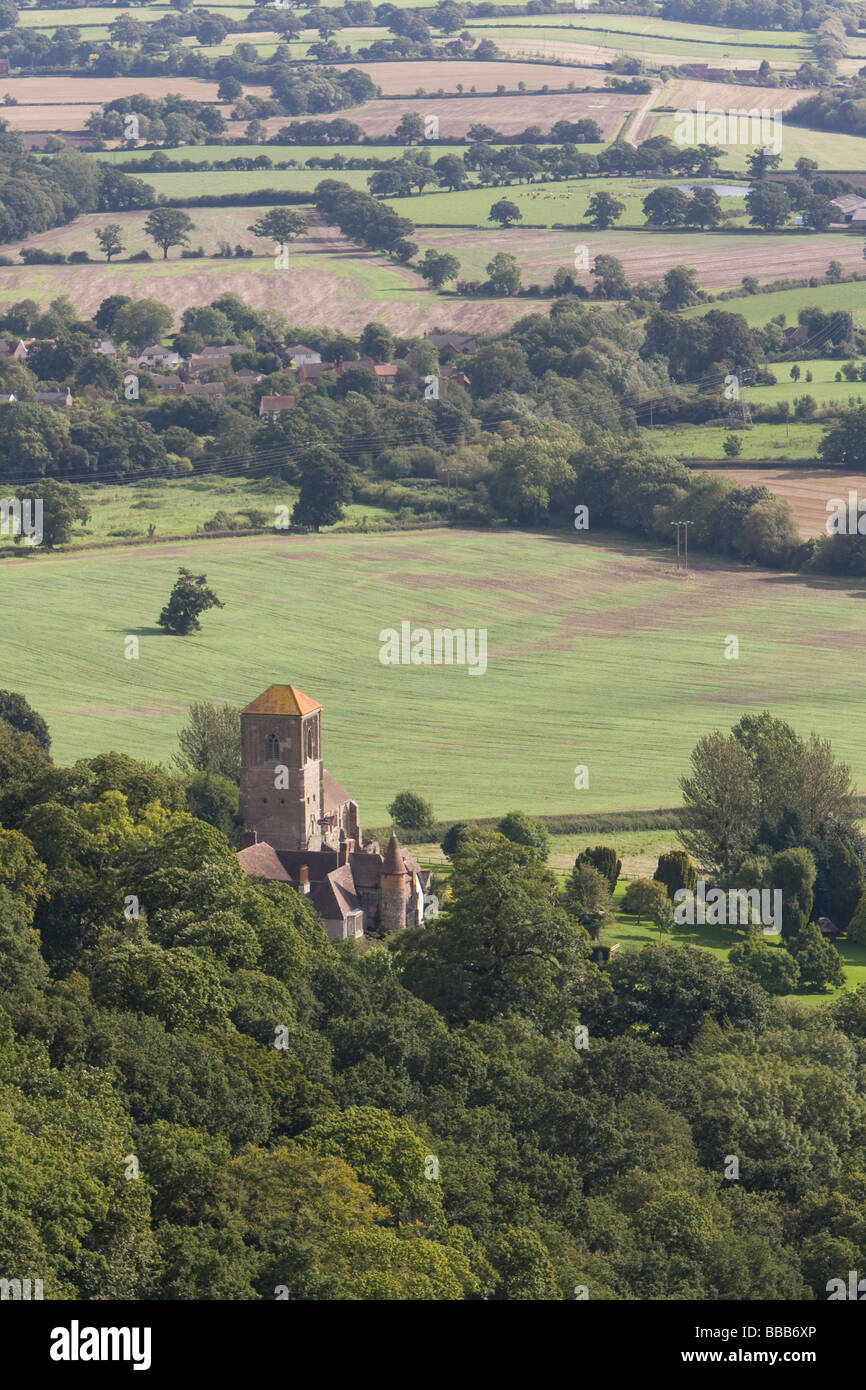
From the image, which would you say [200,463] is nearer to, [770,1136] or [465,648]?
[465,648]

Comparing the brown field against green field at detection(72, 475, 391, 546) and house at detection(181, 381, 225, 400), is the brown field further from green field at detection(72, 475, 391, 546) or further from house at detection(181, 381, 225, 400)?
house at detection(181, 381, 225, 400)

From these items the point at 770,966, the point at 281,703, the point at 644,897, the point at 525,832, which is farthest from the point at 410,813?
the point at 770,966

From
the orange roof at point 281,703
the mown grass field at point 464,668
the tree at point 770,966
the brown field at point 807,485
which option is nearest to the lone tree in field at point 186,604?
the mown grass field at point 464,668

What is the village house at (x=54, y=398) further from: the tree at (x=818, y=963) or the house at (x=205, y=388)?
the tree at (x=818, y=963)

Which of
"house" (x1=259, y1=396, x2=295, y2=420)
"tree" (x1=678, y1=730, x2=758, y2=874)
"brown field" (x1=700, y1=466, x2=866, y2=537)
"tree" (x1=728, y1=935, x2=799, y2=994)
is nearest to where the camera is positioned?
"tree" (x1=728, y1=935, x2=799, y2=994)

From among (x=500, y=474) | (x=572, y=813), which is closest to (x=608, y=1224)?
(x=572, y=813)

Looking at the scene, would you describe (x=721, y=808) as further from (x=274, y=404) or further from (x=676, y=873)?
(x=274, y=404)

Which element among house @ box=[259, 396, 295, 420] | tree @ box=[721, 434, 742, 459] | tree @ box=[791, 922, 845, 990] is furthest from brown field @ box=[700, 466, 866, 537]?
tree @ box=[791, 922, 845, 990]

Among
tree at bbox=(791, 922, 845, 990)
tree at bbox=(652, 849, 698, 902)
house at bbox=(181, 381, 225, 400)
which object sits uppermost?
house at bbox=(181, 381, 225, 400)
